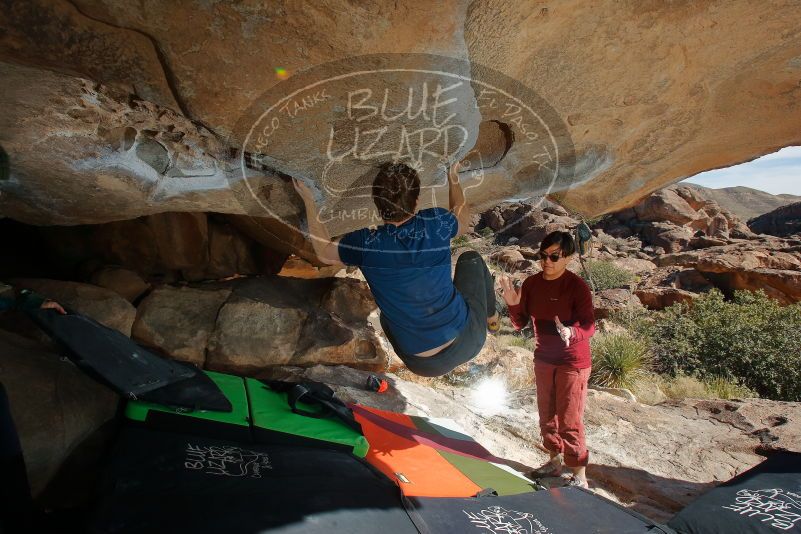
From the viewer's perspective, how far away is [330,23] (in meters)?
2.13

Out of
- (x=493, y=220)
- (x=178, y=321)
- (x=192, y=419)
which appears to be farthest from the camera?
(x=493, y=220)

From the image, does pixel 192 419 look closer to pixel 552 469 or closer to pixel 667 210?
pixel 552 469

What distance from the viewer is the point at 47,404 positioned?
210 cm

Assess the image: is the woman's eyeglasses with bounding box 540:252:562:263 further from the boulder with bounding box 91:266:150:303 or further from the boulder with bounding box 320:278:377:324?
the boulder with bounding box 91:266:150:303

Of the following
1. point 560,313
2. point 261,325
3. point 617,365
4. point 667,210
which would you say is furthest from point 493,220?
point 560,313

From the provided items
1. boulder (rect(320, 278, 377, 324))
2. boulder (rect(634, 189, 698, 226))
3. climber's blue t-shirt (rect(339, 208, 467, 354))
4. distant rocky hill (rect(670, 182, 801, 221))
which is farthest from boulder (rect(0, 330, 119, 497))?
distant rocky hill (rect(670, 182, 801, 221))

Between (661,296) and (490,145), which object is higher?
(490,145)

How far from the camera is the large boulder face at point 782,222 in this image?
1409 inches

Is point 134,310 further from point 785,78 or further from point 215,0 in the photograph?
point 785,78

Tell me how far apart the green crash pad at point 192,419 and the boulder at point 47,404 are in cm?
26

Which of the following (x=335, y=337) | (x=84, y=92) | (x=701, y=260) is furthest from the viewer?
(x=701, y=260)

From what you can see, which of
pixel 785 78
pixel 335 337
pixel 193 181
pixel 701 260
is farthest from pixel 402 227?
pixel 701 260

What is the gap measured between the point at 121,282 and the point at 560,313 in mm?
4385

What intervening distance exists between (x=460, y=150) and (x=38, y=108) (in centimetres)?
278
